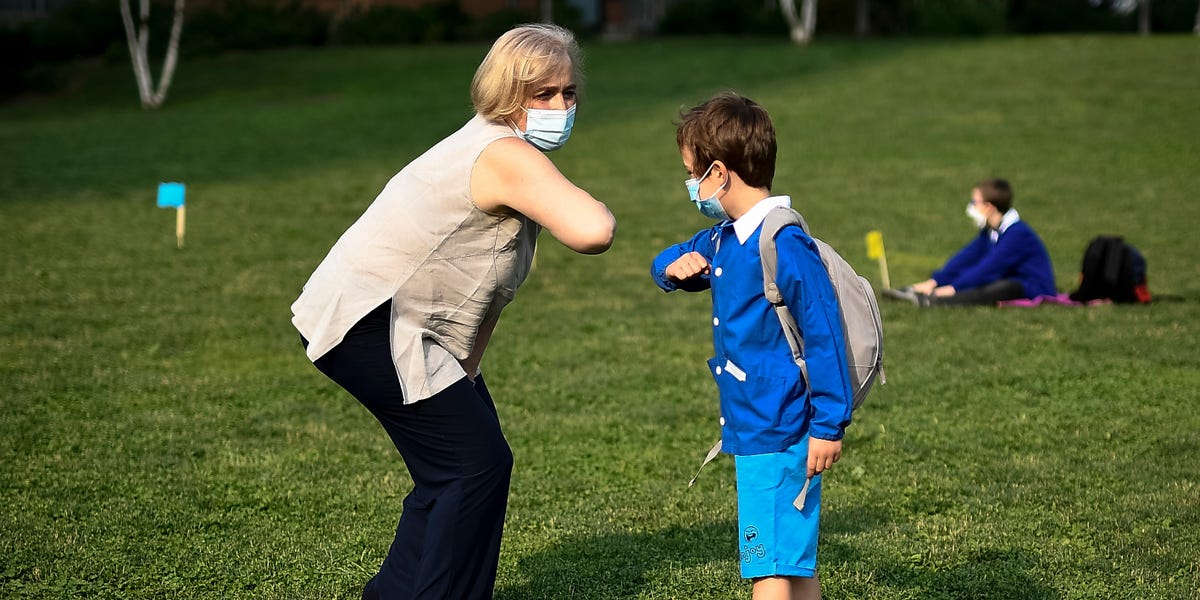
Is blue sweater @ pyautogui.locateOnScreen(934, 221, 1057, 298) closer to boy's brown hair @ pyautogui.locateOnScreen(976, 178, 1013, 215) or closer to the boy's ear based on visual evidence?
boy's brown hair @ pyautogui.locateOnScreen(976, 178, 1013, 215)

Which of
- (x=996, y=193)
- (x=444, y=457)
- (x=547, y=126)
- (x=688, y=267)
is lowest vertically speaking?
(x=996, y=193)

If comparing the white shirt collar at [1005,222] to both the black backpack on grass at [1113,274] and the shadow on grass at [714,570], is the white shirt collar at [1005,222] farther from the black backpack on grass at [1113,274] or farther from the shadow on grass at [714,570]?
the shadow on grass at [714,570]

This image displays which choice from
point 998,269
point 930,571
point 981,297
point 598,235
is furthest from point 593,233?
point 998,269

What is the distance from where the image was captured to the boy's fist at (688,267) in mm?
3645

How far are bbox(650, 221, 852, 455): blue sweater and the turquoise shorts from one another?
1.8 inches

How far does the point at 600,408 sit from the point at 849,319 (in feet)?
12.3

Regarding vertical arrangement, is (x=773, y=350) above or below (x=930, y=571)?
above

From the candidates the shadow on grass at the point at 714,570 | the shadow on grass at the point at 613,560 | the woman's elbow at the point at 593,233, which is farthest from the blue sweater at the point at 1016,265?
the woman's elbow at the point at 593,233

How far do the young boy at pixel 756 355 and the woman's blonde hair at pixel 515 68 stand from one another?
41 cm

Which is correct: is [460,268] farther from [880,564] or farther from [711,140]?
[880,564]

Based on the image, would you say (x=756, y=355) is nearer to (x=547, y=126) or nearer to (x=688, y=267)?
(x=688, y=267)

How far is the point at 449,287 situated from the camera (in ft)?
11.4

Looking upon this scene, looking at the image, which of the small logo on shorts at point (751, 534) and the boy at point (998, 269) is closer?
the small logo on shorts at point (751, 534)

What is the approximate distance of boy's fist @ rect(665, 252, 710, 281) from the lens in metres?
3.64
